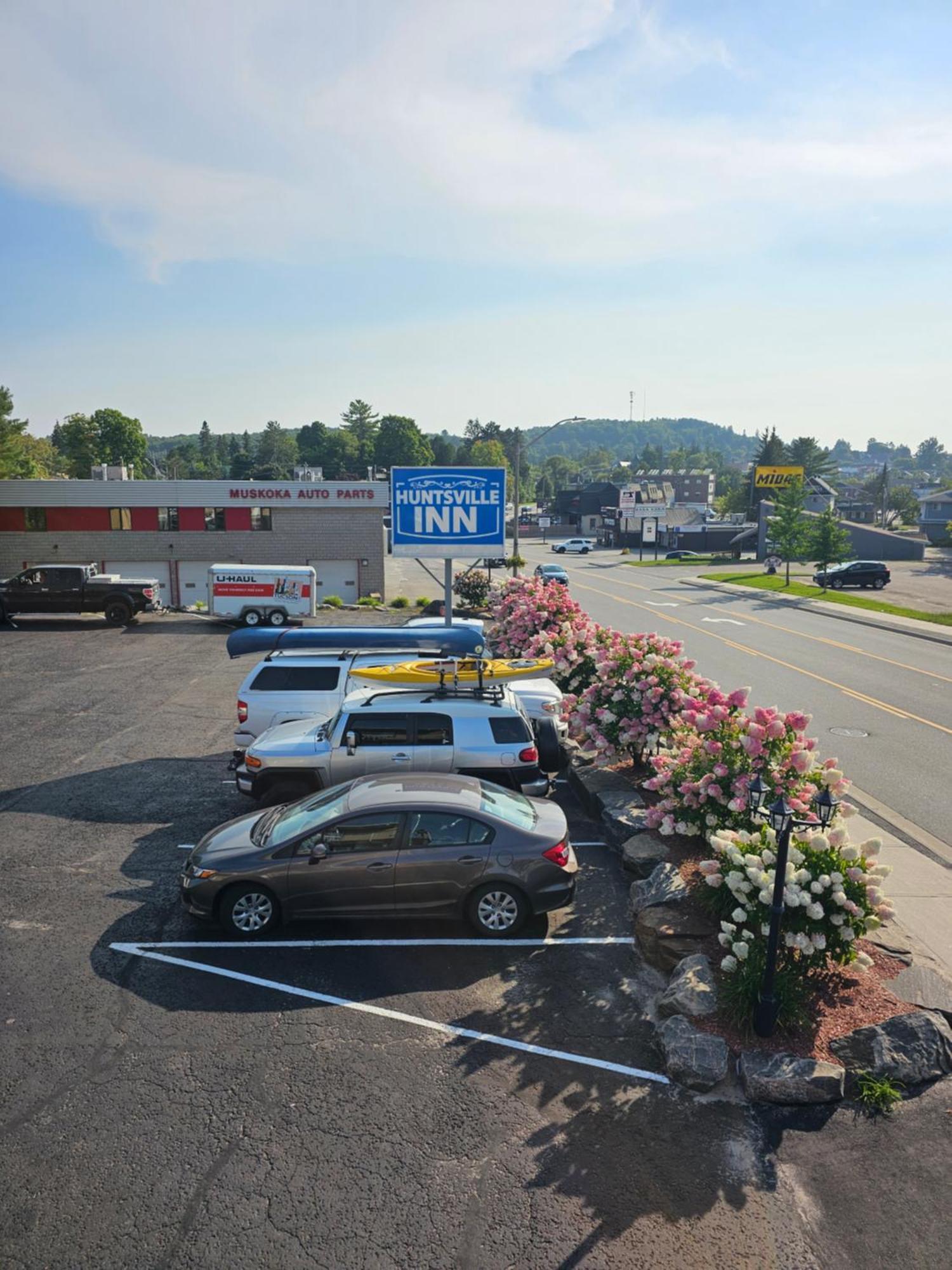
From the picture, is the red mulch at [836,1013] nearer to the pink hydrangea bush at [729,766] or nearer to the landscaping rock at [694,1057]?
the landscaping rock at [694,1057]

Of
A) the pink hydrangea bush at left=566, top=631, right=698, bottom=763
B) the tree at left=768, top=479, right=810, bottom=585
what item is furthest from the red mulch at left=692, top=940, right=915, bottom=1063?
the tree at left=768, top=479, right=810, bottom=585

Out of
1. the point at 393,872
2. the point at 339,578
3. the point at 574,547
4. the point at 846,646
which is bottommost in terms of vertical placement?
the point at 574,547

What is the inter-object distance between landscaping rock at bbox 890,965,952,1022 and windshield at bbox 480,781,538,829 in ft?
13.0

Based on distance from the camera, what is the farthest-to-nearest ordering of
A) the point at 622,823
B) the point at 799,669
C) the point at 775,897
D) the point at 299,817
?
the point at 799,669 < the point at 622,823 < the point at 299,817 < the point at 775,897

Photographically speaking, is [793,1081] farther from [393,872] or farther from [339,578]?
[339,578]

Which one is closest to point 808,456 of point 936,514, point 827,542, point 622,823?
point 936,514

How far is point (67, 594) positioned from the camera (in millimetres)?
34000

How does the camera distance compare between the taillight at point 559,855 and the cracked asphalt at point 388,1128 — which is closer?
the cracked asphalt at point 388,1128

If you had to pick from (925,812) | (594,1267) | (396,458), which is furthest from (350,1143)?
(396,458)

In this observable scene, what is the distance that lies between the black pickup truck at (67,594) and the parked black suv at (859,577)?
39401 millimetres

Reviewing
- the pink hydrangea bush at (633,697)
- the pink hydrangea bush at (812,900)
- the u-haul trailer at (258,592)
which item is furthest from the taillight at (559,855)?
the u-haul trailer at (258,592)

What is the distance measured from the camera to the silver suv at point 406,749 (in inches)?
496

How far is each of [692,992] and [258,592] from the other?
2969cm

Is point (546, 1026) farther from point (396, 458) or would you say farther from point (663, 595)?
point (396, 458)
